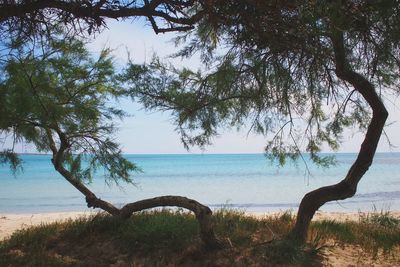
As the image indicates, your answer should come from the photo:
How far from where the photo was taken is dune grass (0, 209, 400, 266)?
5.50 metres

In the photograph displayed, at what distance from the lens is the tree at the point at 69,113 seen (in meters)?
5.68

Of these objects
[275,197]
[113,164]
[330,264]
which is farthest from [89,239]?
[275,197]

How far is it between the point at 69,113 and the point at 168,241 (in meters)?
2.20

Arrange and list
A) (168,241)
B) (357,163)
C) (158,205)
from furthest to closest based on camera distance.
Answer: (158,205), (168,241), (357,163)

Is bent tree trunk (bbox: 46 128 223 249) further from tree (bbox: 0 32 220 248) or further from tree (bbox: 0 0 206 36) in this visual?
tree (bbox: 0 0 206 36)

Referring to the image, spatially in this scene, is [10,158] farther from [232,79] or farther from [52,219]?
[52,219]

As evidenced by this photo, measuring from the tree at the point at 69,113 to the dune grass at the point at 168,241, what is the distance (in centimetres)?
28

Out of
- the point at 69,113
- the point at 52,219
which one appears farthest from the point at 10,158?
the point at 52,219

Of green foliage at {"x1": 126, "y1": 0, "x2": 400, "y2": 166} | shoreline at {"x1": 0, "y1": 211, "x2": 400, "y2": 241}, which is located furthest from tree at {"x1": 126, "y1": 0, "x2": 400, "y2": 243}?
shoreline at {"x1": 0, "y1": 211, "x2": 400, "y2": 241}

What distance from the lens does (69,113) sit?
648 cm

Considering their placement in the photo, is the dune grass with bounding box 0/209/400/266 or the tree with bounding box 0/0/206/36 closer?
the tree with bounding box 0/0/206/36

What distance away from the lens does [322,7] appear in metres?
3.34

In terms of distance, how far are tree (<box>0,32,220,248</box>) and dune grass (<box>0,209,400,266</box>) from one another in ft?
0.92

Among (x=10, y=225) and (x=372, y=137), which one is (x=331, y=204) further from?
(x=372, y=137)
